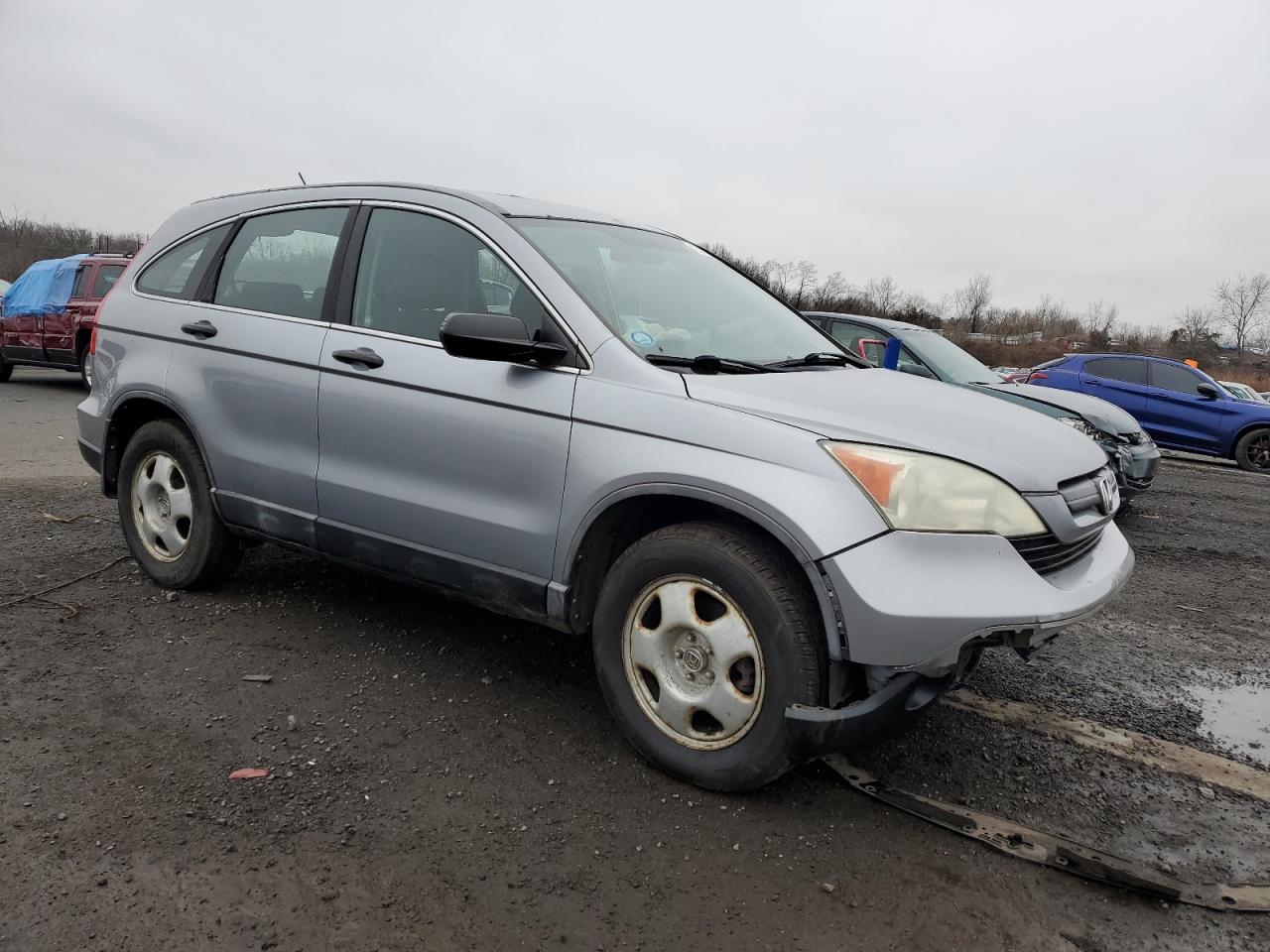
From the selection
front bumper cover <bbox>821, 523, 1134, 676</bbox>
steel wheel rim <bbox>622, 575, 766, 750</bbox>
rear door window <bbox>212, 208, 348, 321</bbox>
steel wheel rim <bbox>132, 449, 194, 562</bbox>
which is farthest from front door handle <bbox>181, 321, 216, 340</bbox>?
front bumper cover <bbox>821, 523, 1134, 676</bbox>

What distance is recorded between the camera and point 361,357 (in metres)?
3.33

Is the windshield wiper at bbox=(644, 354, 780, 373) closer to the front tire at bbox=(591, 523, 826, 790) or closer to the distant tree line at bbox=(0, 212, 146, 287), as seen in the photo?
the front tire at bbox=(591, 523, 826, 790)

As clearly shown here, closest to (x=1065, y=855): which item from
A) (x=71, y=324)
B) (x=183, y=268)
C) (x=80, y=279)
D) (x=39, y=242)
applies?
(x=183, y=268)

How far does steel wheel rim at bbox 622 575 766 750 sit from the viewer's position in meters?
2.58

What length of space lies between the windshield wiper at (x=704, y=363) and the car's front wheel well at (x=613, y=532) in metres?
0.44

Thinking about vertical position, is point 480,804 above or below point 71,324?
below

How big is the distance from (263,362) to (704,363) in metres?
1.89

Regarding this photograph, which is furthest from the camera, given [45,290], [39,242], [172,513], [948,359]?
[39,242]

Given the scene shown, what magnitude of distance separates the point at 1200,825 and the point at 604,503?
2.04 metres

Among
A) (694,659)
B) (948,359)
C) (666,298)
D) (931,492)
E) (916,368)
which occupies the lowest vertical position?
(694,659)

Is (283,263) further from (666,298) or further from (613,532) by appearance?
(613,532)

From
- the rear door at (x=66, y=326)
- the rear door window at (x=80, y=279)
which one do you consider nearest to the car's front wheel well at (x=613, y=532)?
the rear door at (x=66, y=326)

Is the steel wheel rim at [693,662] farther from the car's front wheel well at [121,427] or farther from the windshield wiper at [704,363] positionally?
the car's front wheel well at [121,427]

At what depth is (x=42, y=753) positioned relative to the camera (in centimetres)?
274
